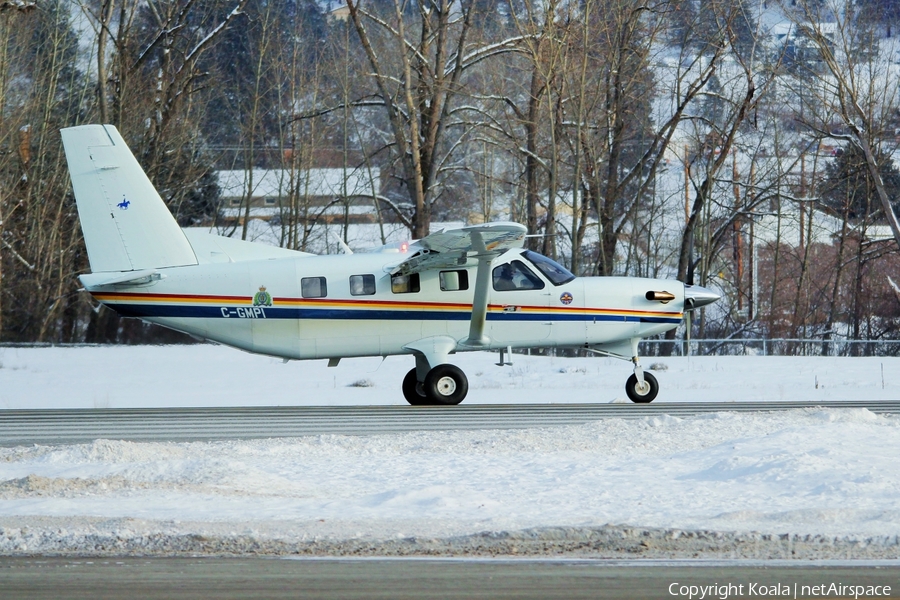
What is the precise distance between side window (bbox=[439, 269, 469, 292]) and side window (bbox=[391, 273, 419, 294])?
49 centimetres

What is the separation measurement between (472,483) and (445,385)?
341 inches

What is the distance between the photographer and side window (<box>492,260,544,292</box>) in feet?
61.2

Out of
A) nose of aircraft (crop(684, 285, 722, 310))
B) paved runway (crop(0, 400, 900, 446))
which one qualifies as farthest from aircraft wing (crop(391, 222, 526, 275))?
nose of aircraft (crop(684, 285, 722, 310))

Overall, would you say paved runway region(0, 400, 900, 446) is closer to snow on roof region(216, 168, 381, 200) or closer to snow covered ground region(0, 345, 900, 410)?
snow covered ground region(0, 345, 900, 410)

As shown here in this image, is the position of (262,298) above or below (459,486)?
above

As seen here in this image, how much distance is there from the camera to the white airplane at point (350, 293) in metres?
17.8

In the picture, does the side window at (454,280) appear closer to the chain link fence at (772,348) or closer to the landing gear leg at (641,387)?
the landing gear leg at (641,387)

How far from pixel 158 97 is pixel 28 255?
7846mm

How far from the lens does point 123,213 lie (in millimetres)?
17906

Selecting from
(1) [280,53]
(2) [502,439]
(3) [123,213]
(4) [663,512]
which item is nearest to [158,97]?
(1) [280,53]

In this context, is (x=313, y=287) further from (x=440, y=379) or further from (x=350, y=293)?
(x=440, y=379)

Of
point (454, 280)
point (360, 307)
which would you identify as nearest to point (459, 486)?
point (360, 307)

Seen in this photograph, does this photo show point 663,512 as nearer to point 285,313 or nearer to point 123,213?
point 285,313

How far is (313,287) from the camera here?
1816 centimetres
